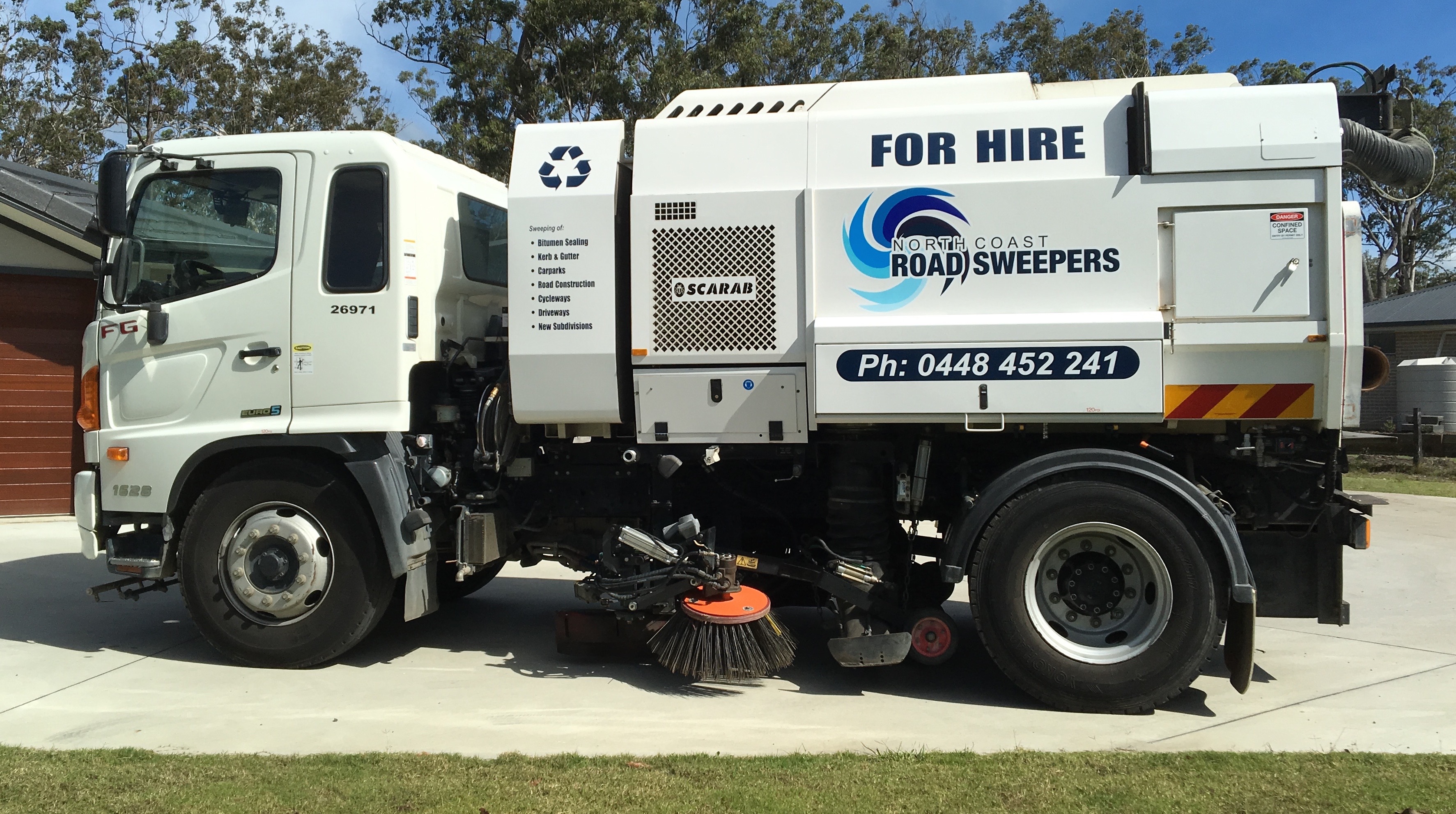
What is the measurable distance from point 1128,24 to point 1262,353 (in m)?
25.8

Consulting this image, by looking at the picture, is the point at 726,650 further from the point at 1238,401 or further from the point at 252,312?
the point at 252,312

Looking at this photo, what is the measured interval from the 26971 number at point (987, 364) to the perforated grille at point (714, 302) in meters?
0.46

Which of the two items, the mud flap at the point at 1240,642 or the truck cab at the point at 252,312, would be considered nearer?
the mud flap at the point at 1240,642

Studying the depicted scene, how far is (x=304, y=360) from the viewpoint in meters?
5.36

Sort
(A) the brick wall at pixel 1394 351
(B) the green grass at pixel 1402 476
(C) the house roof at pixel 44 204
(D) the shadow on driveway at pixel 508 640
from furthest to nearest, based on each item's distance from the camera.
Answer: (A) the brick wall at pixel 1394 351 → (B) the green grass at pixel 1402 476 → (C) the house roof at pixel 44 204 → (D) the shadow on driveway at pixel 508 640

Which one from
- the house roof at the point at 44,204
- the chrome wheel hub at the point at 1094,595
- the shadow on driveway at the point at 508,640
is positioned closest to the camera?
the chrome wheel hub at the point at 1094,595

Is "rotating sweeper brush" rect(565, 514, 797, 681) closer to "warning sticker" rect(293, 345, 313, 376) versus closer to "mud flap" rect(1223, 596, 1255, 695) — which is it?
"warning sticker" rect(293, 345, 313, 376)

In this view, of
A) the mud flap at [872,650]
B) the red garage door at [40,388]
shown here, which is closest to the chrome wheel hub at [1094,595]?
the mud flap at [872,650]

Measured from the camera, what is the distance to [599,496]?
221 inches

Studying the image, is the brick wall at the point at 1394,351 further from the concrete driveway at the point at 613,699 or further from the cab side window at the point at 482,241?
the cab side window at the point at 482,241

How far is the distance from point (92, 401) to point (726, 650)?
3824 mm

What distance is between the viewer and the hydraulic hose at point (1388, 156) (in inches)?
194

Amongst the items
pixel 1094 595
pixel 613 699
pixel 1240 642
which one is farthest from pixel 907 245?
pixel 613 699

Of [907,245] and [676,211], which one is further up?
[676,211]
